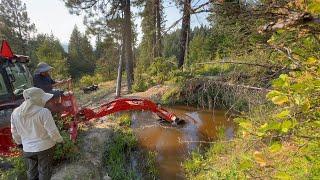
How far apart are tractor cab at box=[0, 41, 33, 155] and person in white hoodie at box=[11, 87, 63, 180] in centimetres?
142

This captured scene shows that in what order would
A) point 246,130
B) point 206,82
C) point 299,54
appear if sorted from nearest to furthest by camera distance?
point 246,130, point 299,54, point 206,82

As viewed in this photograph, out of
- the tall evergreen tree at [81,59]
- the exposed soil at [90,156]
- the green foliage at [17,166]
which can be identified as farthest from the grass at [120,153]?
the tall evergreen tree at [81,59]

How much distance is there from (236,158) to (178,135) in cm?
344

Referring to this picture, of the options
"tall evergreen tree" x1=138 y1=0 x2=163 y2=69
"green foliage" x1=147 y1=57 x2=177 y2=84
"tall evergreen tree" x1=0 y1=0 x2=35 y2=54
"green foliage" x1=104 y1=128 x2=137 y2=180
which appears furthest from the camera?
"tall evergreen tree" x1=0 y1=0 x2=35 y2=54

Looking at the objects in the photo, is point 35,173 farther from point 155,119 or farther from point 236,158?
point 155,119

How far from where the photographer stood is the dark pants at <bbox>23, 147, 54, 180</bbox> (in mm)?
5484

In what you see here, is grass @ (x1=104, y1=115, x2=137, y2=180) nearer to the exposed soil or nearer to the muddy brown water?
the exposed soil

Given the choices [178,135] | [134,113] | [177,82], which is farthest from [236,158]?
[177,82]

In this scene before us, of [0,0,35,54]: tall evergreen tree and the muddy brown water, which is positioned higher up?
[0,0,35,54]: tall evergreen tree

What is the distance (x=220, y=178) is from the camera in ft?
19.6

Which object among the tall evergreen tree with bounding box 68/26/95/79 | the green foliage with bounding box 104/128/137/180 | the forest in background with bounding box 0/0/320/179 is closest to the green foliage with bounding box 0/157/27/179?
the green foliage with bounding box 104/128/137/180

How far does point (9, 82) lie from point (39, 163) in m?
2.80

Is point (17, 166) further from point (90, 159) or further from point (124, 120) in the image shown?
point (124, 120)

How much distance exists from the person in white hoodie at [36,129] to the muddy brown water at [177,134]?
8.81 feet
